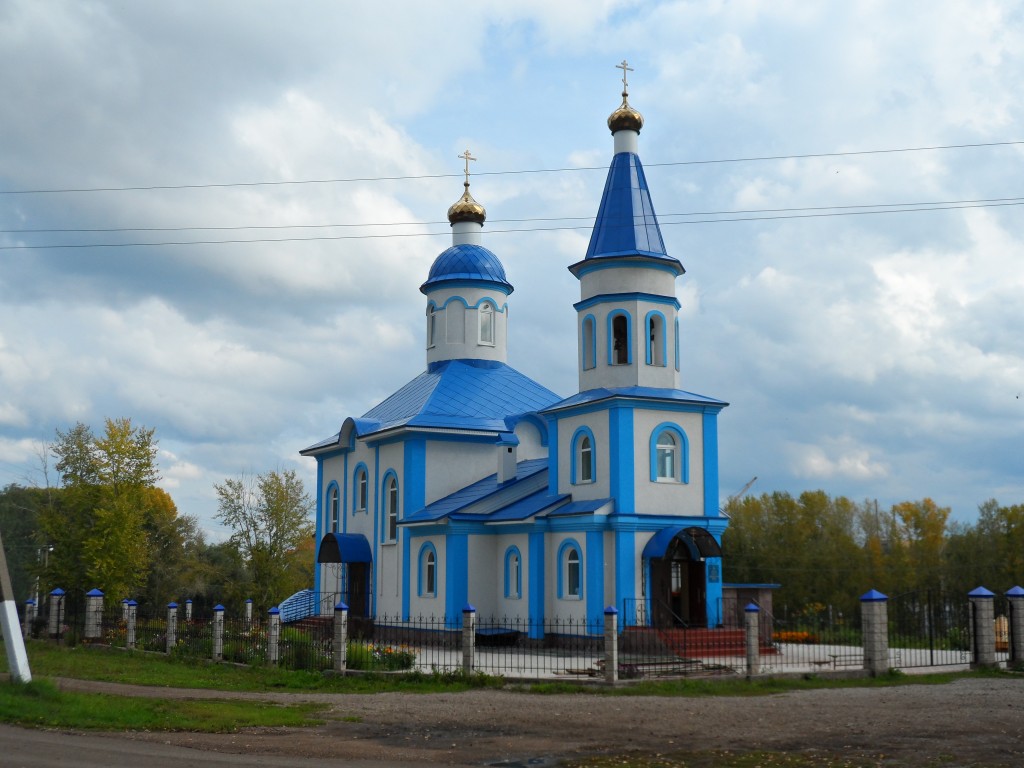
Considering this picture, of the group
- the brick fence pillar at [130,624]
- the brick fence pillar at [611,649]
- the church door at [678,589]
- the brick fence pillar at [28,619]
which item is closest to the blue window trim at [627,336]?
the church door at [678,589]

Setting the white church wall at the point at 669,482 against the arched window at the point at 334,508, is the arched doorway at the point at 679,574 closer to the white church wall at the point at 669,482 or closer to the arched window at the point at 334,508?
the white church wall at the point at 669,482

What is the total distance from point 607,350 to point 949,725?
12.6 meters

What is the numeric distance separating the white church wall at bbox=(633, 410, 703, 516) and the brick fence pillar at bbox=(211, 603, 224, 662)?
8304 mm

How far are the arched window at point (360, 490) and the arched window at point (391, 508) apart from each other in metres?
1.39

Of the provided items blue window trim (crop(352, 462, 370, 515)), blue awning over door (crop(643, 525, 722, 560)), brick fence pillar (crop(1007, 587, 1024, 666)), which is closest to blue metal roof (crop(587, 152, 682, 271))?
blue awning over door (crop(643, 525, 722, 560))

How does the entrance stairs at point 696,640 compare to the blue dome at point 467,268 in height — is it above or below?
below

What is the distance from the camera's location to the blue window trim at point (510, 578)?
931 inches

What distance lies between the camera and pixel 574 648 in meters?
21.7

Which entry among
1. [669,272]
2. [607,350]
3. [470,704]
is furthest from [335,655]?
[669,272]

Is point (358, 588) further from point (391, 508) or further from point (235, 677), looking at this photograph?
point (235, 677)

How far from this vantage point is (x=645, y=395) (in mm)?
22125

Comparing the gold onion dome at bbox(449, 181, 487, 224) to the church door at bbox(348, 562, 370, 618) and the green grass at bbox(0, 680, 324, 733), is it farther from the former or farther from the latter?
the green grass at bbox(0, 680, 324, 733)

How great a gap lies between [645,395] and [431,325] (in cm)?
1036

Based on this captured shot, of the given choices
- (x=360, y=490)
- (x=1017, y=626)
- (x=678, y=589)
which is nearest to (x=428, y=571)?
(x=360, y=490)
